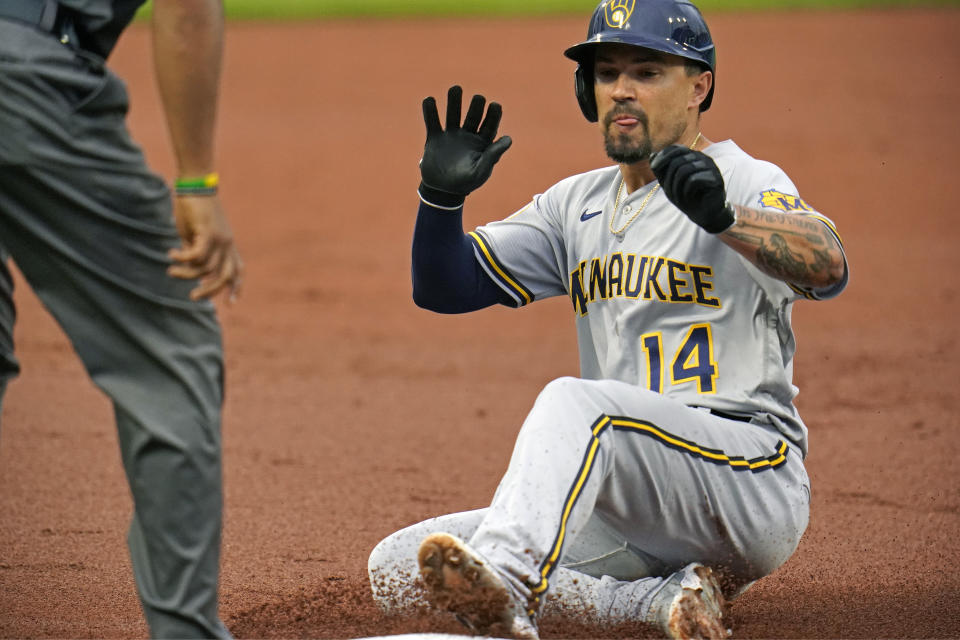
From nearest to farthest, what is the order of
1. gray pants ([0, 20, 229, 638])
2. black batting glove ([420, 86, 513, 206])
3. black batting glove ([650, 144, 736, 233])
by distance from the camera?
gray pants ([0, 20, 229, 638]) → black batting glove ([650, 144, 736, 233]) → black batting glove ([420, 86, 513, 206])

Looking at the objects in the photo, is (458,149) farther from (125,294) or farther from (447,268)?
(125,294)

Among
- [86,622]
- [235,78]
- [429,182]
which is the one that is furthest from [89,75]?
[235,78]

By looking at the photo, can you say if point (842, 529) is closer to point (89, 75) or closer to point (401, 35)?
point (89, 75)

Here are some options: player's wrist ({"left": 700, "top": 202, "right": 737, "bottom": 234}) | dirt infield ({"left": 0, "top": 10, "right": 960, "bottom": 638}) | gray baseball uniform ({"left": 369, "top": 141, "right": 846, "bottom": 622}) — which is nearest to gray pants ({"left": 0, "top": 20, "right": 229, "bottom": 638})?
gray baseball uniform ({"left": 369, "top": 141, "right": 846, "bottom": 622})

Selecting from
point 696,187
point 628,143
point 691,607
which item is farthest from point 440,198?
point 691,607

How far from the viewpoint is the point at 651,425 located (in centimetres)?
272

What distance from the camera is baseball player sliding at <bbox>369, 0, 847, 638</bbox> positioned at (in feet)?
8.34

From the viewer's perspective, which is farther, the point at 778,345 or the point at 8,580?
the point at 8,580

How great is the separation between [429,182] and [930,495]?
2442 millimetres

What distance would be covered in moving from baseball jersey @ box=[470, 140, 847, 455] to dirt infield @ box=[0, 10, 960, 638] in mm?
639

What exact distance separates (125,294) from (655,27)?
5.33 feet

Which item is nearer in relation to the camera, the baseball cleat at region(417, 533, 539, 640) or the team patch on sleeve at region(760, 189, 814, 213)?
the baseball cleat at region(417, 533, 539, 640)

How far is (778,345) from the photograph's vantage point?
303 cm

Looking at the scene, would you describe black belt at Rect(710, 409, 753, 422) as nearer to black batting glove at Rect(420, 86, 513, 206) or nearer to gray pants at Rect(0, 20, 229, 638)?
black batting glove at Rect(420, 86, 513, 206)
